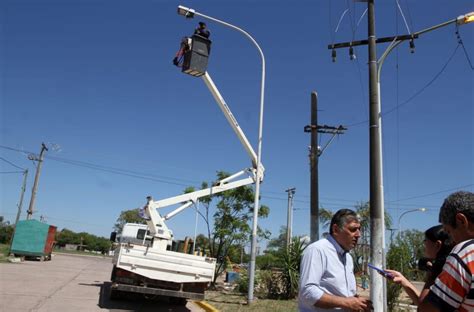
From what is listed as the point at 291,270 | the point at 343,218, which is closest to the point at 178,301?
the point at 291,270

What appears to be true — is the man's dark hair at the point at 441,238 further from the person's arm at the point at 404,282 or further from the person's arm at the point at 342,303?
the person's arm at the point at 342,303

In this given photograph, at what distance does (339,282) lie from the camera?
336 cm

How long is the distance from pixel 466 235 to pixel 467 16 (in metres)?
10.0

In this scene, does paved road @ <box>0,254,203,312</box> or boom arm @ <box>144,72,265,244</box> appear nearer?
paved road @ <box>0,254,203,312</box>

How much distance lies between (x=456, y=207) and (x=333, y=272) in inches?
49.5

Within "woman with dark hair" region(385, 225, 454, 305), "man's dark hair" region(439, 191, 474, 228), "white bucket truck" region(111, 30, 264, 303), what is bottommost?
"white bucket truck" region(111, 30, 264, 303)

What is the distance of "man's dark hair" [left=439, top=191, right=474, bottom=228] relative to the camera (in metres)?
2.34

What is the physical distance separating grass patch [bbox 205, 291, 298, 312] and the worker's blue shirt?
825 centimetres

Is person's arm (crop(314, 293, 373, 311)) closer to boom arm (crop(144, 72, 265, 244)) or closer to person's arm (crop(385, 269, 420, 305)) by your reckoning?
person's arm (crop(385, 269, 420, 305))

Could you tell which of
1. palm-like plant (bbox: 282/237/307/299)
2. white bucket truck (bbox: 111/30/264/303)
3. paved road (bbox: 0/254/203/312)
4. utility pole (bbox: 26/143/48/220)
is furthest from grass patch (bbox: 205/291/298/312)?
utility pole (bbox: 26/143/48/220)

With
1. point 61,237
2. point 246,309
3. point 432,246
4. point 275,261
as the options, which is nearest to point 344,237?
point 432,246

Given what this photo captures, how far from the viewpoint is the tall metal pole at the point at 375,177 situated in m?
9.23

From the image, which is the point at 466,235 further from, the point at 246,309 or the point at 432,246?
the point at 246,309

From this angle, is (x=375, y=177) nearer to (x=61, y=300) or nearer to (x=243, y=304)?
(x=243, y=304)
